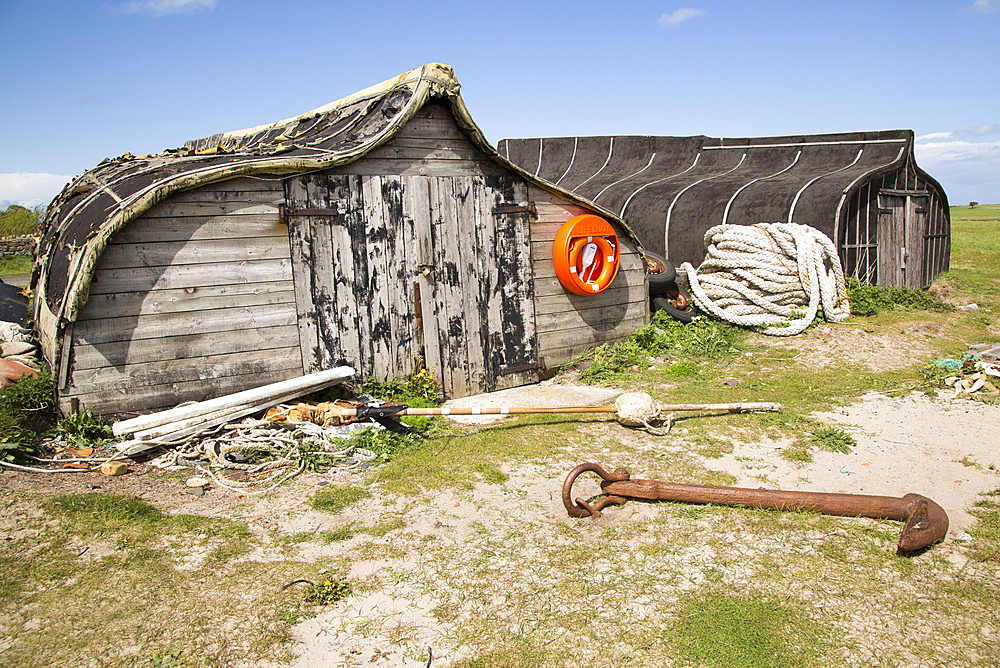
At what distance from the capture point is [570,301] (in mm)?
8781

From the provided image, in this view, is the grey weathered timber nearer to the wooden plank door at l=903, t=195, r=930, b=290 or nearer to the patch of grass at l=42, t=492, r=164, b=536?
the patch of grass at l=42, t=492, r=164, b=536

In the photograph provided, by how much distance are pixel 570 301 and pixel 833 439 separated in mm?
3615

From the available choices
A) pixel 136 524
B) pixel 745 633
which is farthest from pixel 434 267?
pixel 745 633

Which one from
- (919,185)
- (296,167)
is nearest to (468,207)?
(296,167)

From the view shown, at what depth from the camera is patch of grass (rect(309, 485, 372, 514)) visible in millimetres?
5062

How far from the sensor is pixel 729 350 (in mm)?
9656

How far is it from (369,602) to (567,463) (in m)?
2.51

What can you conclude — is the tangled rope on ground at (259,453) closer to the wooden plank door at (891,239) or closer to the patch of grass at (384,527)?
the patch of grass at (384,527)

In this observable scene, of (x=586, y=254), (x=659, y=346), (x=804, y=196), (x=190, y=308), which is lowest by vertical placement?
(x=659, y=346)

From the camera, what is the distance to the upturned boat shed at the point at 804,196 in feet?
41.4

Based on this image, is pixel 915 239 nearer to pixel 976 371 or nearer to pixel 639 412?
pixel 976 371

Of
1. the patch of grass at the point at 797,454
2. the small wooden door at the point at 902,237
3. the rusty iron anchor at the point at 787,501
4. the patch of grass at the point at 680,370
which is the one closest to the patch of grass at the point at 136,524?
the rusty iron anchor at the point at 787,501

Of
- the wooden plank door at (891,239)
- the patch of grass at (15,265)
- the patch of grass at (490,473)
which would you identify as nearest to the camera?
the patch of grass at (490,473)

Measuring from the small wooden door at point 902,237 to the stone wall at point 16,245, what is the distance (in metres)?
24.0
